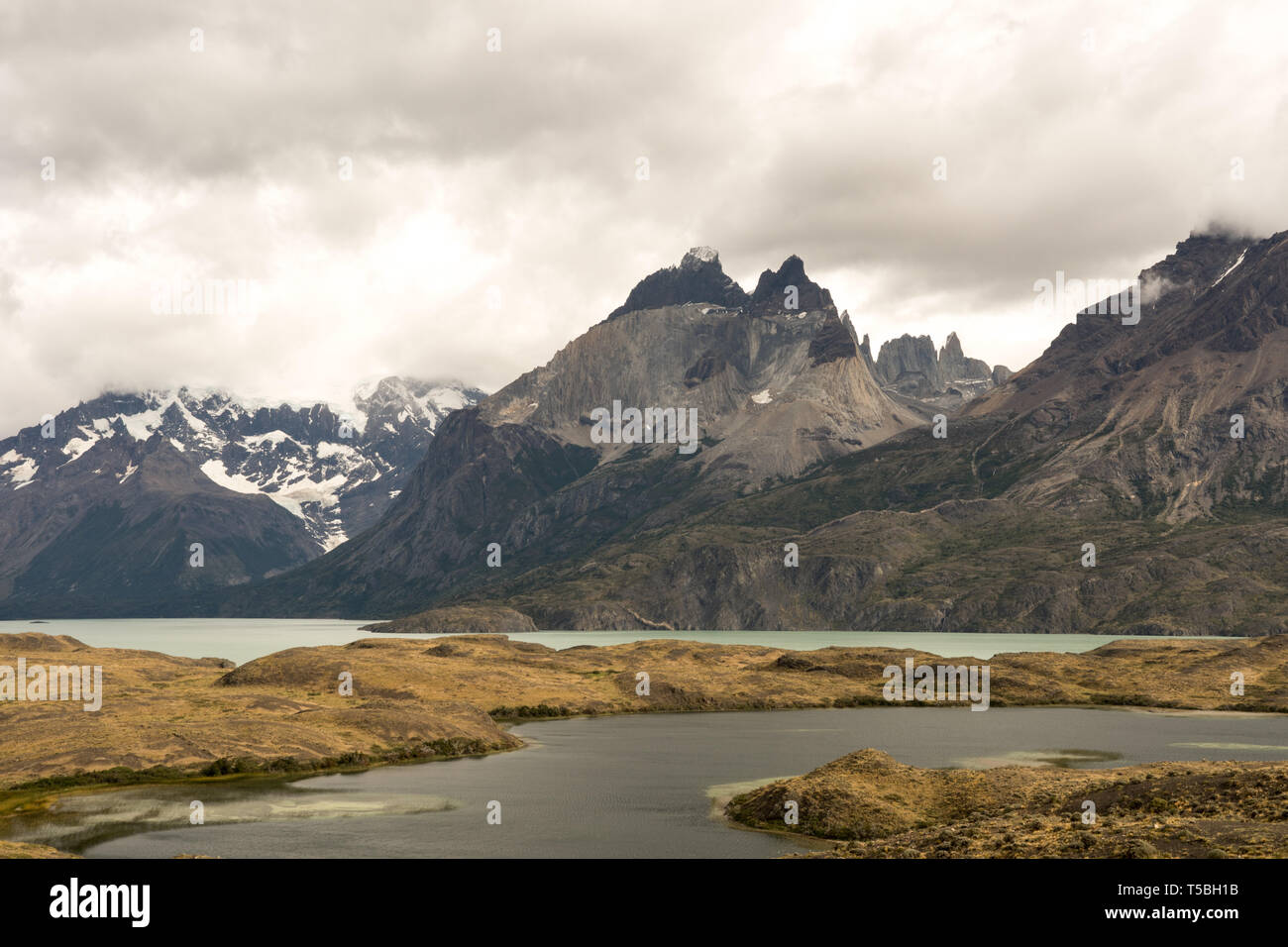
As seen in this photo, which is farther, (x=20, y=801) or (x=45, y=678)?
(x=45, y=678)

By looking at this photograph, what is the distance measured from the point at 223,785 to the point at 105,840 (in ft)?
71.2

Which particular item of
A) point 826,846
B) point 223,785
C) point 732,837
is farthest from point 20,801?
point 826,846

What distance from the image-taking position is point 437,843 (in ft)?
211

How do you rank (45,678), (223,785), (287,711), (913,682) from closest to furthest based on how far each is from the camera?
(223,785), (287,711), (45,678), (913,682)

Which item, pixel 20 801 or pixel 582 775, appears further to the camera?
pixel 582 775

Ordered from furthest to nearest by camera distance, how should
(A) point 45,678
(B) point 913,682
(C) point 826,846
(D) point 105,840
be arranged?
1. (B) point 913,682
2. (A) point 45,678
3. (D) point 105,840
4. (C) point 826,846
